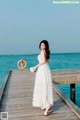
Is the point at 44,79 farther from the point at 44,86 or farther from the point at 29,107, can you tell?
Answer: the point at 29,107

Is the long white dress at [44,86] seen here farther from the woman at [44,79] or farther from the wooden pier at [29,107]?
the wooden pier at [29,107]

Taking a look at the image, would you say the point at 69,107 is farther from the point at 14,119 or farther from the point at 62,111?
the point at 14,119

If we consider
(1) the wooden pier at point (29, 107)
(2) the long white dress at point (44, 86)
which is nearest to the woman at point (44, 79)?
(2) the long white dress at point (44, 86)

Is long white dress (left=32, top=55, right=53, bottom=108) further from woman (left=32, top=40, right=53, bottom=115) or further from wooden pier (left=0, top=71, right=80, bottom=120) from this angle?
wooden pier (left=0, top=71, right=80, bottom=120)

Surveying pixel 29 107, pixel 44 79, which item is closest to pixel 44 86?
pixel 44 79

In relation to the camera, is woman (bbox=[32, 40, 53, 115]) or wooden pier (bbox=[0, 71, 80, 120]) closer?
wooden pier (bbox=[0, 71, 80, 120])

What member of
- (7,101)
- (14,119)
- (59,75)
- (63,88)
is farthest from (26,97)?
(63,88)

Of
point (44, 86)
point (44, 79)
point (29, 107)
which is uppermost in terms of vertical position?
point (44, 79)

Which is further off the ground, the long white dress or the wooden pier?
the long white dress

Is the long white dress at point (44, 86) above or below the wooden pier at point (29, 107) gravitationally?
above

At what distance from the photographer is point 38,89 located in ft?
24.8

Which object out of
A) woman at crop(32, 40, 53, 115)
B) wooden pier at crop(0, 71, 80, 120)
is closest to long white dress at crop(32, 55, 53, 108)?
woman at crop(32, 40, 53, 115)

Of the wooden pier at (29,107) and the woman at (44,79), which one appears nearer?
the wooden pier at (29,107)

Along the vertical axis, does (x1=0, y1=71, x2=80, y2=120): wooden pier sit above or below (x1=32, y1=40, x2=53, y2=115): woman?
below
